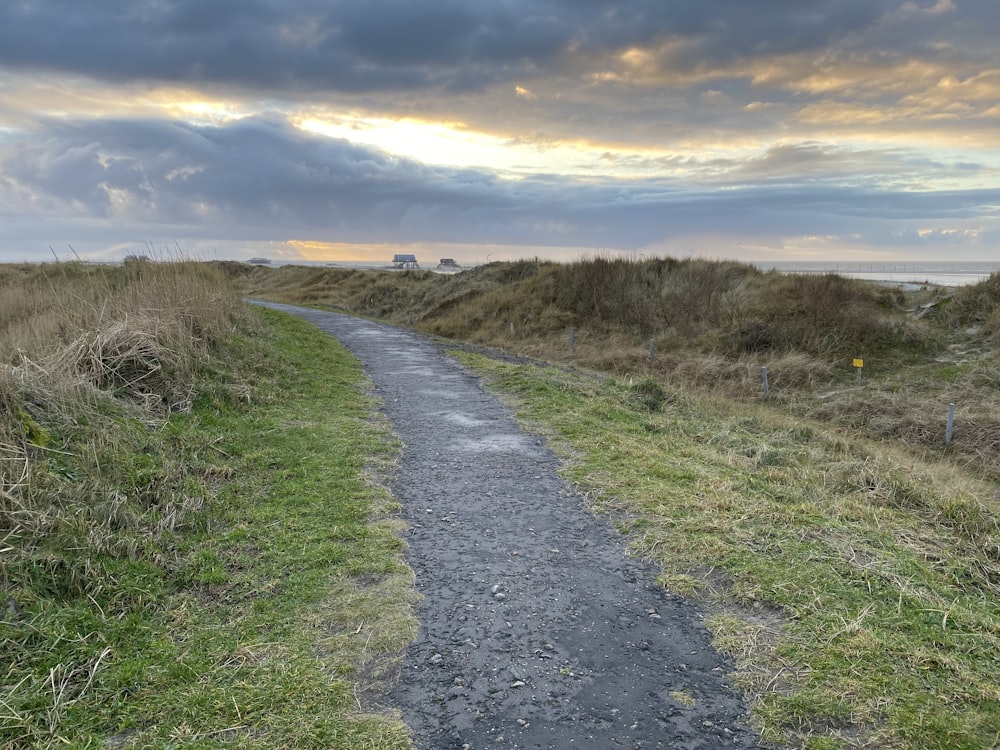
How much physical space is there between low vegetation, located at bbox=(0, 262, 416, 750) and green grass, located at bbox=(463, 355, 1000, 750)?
216 cm

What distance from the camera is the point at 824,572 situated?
4629mm

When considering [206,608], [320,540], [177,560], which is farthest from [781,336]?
[206,608]

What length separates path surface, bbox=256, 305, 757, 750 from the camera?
314 cm

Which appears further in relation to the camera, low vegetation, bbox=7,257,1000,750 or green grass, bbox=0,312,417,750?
low vegetation, bbox=7,257,1000,750

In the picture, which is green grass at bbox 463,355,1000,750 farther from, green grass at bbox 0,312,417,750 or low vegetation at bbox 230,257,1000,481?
low vegetation at bbox 230,257,1000,481

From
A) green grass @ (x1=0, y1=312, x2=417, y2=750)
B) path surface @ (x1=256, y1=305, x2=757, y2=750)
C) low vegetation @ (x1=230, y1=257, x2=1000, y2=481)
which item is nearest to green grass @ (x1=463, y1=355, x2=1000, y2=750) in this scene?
path surface @ (x1=256, y1=305, x2=757, y2=750)

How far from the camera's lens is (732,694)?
11.1ft

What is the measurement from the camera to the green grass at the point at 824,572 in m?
3.18

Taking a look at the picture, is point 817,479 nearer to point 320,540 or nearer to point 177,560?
point 320,540

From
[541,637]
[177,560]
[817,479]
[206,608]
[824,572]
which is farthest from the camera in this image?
[817,479]

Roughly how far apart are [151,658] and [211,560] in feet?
4.39

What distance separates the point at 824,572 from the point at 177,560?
502 centimetres

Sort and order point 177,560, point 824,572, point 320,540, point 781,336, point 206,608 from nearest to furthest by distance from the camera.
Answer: point 206,608 < point 824,572 < point 177,560 < point 320,540 < point 781,336

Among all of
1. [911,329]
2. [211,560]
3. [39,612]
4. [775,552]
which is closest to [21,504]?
[39,612]
